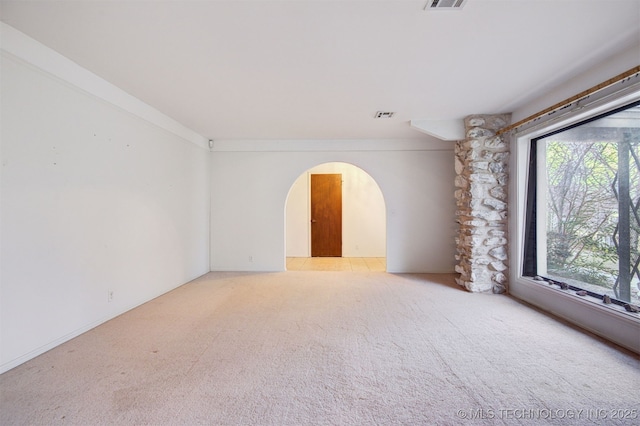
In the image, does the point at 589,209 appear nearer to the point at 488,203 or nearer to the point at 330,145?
the point at 488,203

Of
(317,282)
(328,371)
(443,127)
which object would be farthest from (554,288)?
(317,282)

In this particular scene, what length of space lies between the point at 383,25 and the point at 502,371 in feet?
8.53

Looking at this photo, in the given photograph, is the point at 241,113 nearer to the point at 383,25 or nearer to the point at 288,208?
the point at 383,25

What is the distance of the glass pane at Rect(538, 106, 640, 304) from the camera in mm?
2373

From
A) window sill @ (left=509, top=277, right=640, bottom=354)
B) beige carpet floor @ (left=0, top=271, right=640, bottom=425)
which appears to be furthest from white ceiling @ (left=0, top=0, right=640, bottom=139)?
beige carpet floor @ (left=0, top=271, right=640, bottom=425)

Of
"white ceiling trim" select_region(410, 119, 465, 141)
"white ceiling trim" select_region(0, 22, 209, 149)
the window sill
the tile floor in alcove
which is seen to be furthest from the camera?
the tile floor in alcove

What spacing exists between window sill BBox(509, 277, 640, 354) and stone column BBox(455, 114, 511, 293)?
1.23 ft

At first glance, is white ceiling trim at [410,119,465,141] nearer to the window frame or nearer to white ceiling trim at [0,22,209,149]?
the window frame

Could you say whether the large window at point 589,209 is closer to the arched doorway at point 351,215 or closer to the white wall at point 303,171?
the white wall at point 303,171

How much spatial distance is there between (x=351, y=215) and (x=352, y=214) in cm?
4

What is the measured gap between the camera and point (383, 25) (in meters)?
1.90

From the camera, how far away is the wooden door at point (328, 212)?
6953 mm

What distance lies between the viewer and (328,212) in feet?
22.8

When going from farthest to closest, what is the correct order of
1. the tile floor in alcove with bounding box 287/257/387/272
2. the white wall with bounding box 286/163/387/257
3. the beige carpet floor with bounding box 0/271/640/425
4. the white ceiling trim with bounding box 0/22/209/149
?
the white wall with bounding box 286/163/387/257 < the tile floor in alcove with bounding box 287/257/387/272 < the white ceiling trim with bounding box 0/22/209/149 < the beige carpet floor with bounding box 0/271/640/425
